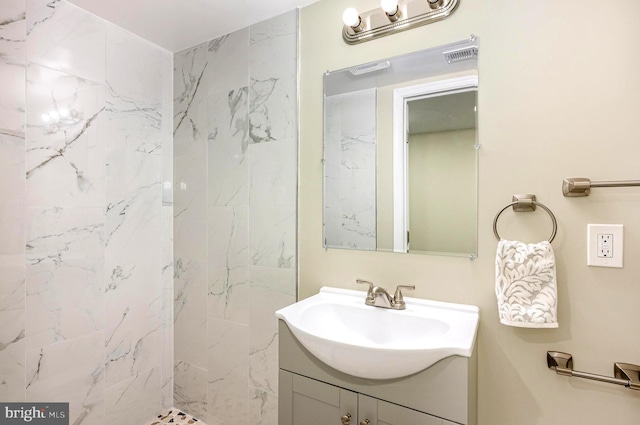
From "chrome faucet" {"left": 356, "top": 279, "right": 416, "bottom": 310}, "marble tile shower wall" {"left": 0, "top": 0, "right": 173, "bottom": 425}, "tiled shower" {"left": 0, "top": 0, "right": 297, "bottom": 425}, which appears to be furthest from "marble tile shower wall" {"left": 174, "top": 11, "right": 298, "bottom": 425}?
"chrome faucet" {"left": 356, "top": 279, "right": 416, "bottom": 310}

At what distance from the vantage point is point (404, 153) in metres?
1.44

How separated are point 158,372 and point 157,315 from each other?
36 cm

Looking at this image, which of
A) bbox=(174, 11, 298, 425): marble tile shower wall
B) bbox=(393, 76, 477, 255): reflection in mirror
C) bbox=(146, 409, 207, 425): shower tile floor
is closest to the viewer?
bbox=(393, 76, 477, 255): reflection in mirror

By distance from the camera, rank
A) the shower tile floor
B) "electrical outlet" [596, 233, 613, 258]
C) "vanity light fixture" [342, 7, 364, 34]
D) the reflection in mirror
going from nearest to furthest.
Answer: "electrical outlet" [596, 233, 613, 258] < the reflection in mirror < "vanity light fixture" [342, 7, 364, 34] < the shower tile floor

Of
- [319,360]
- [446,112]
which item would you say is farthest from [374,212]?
[319,360]

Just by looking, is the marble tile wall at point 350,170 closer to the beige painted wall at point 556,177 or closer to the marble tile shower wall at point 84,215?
the beige painted wall at point 556,177

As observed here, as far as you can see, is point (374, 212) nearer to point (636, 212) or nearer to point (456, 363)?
point (456, 363)

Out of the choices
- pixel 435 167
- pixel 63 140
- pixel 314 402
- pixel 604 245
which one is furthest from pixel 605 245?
pixel 63 140

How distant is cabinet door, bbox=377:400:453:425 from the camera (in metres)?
1.01

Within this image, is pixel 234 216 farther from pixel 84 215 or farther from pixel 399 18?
pixel 399 18

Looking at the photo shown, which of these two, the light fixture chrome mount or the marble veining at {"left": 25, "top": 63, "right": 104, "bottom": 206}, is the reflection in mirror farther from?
the marble veining at {"left": 25, "top": 63, "right": 104, "bottom": 206}

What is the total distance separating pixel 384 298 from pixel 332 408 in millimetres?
453

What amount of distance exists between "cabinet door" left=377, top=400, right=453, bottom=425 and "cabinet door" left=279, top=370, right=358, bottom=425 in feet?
0.30

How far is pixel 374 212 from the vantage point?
4.97 feet
